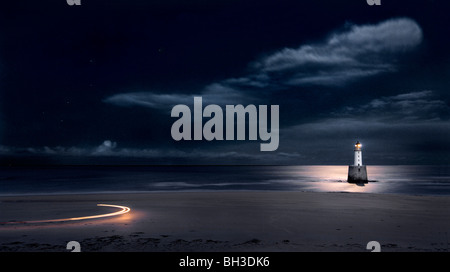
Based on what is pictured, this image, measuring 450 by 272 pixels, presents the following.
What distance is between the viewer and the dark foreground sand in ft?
41.4

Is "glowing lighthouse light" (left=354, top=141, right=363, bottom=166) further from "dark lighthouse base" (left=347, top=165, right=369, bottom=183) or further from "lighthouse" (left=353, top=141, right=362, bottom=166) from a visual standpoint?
"dark lighthouse base" (left=347, top=165, right=369, bottom=183)

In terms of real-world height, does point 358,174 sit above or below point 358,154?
below

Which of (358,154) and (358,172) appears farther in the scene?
(358,172)

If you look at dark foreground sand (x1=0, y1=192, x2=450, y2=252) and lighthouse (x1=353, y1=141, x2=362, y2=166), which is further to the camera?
lighthouse (x1=353, y1=141, x2=362, y2=166)

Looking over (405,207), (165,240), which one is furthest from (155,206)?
(405,207)

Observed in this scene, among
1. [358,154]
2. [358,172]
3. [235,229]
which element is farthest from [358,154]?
[235,229]

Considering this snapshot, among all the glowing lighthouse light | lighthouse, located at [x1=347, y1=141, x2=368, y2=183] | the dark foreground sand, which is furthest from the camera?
lighthouse, located at [x1=347, y1=141, x2=368, y2=183]

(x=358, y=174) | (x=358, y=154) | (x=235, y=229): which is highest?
(x=358, y=154)

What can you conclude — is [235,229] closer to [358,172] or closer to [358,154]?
[358,154]

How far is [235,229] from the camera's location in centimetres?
1574

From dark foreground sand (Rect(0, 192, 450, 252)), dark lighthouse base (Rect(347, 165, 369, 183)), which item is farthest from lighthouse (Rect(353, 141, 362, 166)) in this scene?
dark foreground sand (Rect(0, 192, 450, 252))
